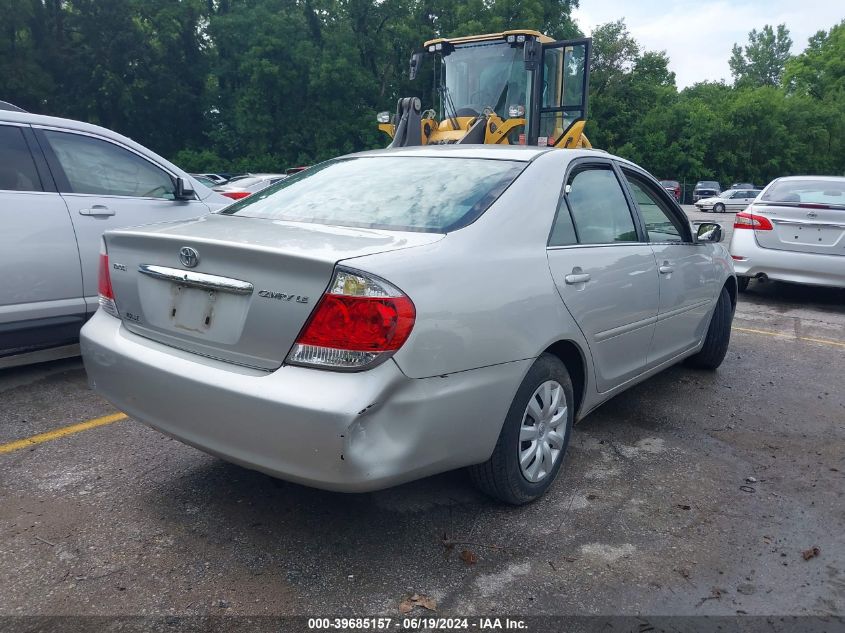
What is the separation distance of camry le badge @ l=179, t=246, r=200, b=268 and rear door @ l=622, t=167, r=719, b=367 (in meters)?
2.54

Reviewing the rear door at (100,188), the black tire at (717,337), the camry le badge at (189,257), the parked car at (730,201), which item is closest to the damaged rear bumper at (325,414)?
the camry le badge at (189,257)

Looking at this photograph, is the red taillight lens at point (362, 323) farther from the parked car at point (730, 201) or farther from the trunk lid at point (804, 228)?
the parked car at point (730, 201)

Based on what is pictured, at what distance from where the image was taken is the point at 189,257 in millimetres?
2680

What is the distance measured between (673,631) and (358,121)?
37.2m

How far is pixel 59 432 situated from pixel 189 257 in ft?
5.99

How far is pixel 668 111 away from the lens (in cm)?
5044

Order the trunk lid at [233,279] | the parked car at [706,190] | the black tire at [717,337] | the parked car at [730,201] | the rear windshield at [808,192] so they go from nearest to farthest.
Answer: the trunk lid at [233,279]
the black tire at [717,337]
the rear windshield at [808,192]
the parked car at [730,201]
the parked car at [706,190]

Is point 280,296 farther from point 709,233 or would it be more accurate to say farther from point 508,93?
point 508,93

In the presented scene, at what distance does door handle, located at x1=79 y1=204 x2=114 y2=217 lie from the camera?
4.72 m

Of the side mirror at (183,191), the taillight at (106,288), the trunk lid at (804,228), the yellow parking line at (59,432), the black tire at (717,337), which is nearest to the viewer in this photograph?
the taillight at (106,288)

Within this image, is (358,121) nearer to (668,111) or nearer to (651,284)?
(668,111)

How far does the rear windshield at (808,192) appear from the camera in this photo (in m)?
8.12

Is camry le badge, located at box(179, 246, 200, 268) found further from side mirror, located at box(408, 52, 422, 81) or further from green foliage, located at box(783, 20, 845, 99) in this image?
green foliage, located at box(783, 20, 845, 99)

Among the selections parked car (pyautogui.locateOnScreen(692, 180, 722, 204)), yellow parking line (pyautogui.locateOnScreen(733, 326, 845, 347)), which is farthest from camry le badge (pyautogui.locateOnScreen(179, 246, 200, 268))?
parked car (pyautogui.locateOnScreen(692, 180, 722, 204))
